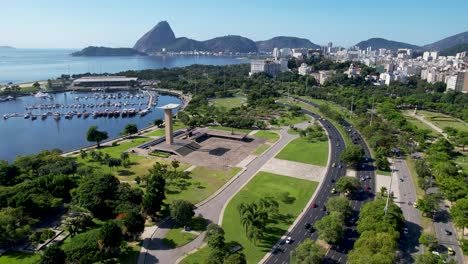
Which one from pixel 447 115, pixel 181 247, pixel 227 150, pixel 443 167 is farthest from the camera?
pixel 447 115

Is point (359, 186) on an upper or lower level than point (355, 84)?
lower

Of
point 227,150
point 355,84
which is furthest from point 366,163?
point 355,84

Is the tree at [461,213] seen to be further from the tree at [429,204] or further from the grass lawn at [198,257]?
the grass lawn at [198,257]

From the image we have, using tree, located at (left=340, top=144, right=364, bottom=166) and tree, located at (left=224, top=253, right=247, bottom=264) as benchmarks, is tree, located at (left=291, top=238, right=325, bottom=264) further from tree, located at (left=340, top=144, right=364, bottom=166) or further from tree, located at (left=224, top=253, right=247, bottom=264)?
tree, located at (left=340, top=144, right=364, bottom=166)

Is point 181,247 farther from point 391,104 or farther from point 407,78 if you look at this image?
point 407,78

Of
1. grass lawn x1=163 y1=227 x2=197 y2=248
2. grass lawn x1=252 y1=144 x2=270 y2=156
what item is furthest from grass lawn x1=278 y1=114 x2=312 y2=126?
grass lawn x1=163 y1=227 x2=197 y2=248

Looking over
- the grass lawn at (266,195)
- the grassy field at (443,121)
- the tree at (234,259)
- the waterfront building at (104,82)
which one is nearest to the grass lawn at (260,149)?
the grass lawn at (266,195)
